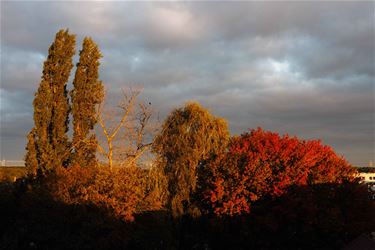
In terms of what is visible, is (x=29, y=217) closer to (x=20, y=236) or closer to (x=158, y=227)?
(x=20, y=236)

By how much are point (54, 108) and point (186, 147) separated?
29.7ft

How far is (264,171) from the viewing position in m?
22.2

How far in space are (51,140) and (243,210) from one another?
41.2 ft

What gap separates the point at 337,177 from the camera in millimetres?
23750

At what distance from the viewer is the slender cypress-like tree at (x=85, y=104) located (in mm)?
26547

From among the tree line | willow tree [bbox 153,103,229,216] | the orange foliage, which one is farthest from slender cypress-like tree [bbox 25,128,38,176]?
willow tree [bbox 153,103,229,216]

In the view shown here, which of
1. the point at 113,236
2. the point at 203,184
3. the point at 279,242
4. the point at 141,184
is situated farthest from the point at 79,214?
the point at 279,242

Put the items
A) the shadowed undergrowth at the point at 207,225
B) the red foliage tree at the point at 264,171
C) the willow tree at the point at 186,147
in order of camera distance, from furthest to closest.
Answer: the willow tree at the point at 186,147 < the red foliage tree at the point at 264,171 < the shadowed undergrowth at the point at 207,225

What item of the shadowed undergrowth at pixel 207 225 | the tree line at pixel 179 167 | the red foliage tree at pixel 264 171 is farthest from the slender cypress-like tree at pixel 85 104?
the red foliage tree at pixel 264 171

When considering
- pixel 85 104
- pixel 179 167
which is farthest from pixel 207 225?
pixel 85 104

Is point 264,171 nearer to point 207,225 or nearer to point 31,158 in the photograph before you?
point 207,225

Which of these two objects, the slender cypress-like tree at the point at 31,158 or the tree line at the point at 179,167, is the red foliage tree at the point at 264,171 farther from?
the slender cypress-like tree at the point at 31,158

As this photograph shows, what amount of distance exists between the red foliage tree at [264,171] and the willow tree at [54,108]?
367 inches

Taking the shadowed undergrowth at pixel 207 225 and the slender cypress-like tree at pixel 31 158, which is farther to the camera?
the slender cypress-like tree at pixel 31 158
